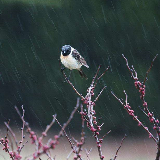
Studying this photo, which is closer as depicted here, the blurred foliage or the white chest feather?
the white chest feather

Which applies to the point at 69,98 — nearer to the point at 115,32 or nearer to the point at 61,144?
the point at 61,144

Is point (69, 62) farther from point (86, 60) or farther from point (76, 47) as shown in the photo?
point (76, 47)

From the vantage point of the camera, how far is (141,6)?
10.7 metres

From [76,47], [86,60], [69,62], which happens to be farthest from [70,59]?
[76,47]

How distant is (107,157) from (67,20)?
411 centimetres

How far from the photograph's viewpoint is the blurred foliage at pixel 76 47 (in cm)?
1088

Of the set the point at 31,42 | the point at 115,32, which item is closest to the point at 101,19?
the point at 115,32

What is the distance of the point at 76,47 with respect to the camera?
11336 mm

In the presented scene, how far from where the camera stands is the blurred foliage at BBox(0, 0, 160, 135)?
35.7 feet

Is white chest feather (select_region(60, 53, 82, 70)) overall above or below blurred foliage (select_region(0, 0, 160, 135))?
above

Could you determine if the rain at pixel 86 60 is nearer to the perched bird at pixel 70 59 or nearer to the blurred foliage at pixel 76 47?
the blurred foliage at pixel 76 47

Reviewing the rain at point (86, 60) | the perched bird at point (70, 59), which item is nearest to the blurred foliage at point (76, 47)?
the rain at point (86, 60)

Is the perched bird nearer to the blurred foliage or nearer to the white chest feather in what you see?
the white chest feather

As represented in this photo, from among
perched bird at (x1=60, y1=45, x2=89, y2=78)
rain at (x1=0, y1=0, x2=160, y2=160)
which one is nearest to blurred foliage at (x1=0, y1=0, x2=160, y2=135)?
rain at (x1=0, y1=0, x2=160, y2=160)
